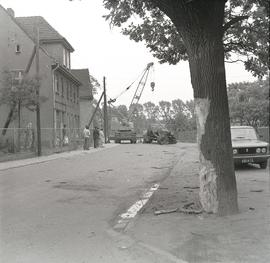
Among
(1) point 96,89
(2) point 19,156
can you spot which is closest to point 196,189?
(2) point 19,156

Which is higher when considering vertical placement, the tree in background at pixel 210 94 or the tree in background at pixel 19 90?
the tree in background at pixel 19 90

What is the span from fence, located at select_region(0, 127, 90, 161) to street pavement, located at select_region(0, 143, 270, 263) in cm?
1237

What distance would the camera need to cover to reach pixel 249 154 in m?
16.6

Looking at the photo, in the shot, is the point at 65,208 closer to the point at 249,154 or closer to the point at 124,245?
the point at 124,245

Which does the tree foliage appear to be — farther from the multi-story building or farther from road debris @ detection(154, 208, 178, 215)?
the multi-story building

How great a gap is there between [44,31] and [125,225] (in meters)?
36.6

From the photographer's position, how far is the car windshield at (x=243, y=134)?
58.4 ft

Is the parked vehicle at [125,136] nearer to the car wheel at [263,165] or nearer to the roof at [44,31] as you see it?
the roof at [44,31]

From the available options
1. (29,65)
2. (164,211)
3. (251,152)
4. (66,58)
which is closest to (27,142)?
(29,65)

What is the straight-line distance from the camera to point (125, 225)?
7.75m

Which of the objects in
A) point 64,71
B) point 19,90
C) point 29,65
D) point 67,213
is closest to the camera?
point 67,213

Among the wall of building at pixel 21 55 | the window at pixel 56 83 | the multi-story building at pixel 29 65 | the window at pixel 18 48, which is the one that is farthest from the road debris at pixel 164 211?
the window at pixel 18 48

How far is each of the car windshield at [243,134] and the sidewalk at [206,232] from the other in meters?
7.80

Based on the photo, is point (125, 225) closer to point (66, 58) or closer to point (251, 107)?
point (66, 58)
